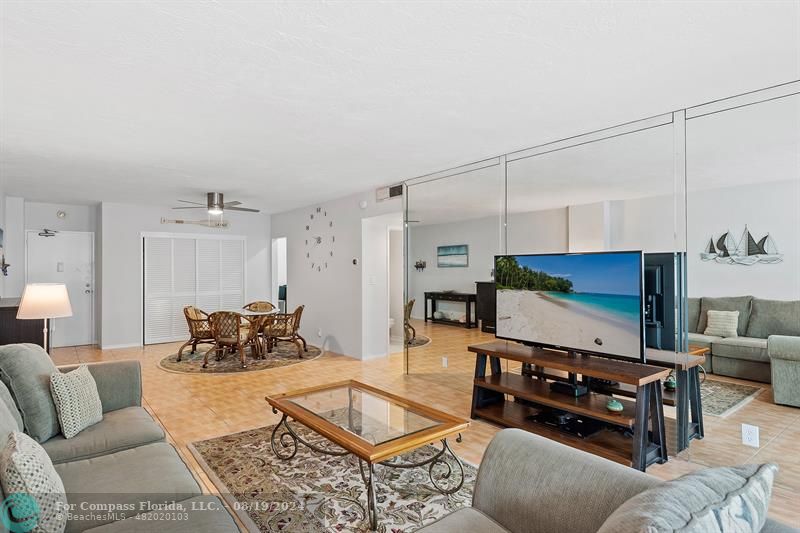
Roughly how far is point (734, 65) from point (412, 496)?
9.71ft

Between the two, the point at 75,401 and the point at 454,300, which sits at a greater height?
the point at 454,300

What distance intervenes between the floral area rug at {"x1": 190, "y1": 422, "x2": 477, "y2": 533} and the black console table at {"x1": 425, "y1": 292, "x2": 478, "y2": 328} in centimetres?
175

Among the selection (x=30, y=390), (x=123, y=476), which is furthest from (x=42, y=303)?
(x=123, y=476)

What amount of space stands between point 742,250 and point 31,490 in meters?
3.81

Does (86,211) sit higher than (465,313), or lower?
higher

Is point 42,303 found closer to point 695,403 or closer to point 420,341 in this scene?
point 420,341

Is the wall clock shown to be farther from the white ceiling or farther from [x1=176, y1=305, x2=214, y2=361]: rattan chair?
the white ceiling

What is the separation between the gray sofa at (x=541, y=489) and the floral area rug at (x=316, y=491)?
31.4 inches

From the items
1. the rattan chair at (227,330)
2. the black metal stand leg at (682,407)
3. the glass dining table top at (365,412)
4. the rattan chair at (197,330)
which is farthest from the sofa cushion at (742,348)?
the rattan chair at (197,330)

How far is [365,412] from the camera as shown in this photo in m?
2.88

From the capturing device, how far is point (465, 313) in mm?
4738

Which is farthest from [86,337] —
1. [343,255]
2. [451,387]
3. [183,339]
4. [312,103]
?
[312,103]

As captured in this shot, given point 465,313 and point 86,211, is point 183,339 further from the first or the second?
point 465,313

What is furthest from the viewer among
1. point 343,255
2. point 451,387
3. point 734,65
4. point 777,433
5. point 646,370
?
point 343,255
